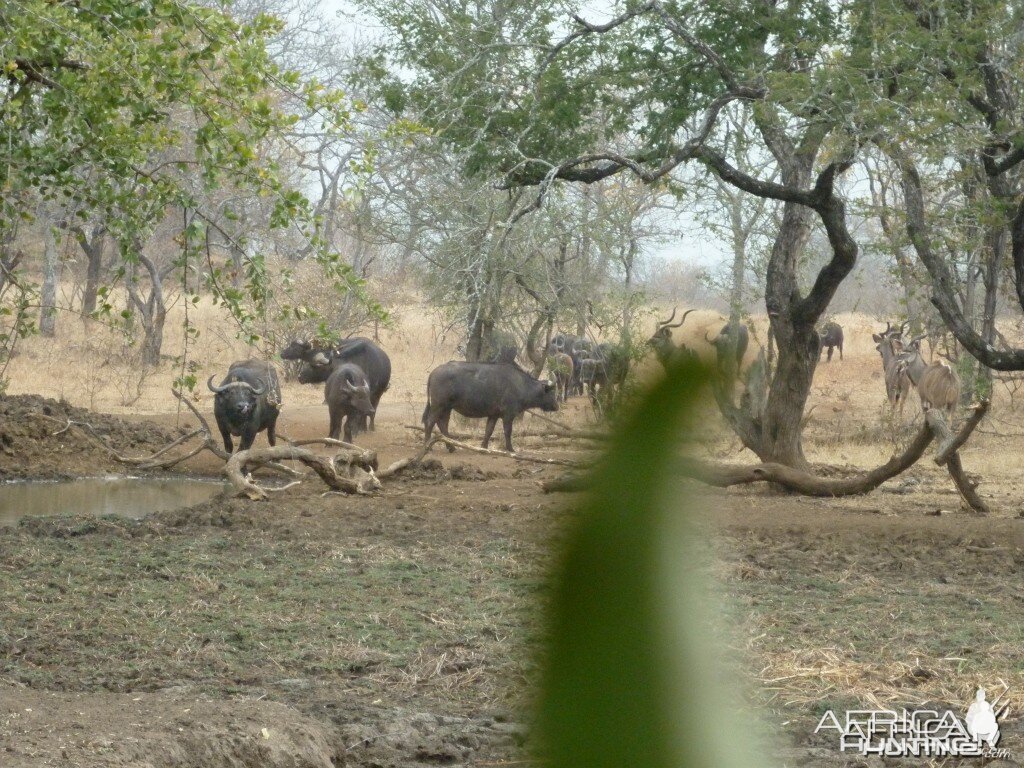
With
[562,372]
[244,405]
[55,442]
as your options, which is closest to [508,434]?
[244,405]

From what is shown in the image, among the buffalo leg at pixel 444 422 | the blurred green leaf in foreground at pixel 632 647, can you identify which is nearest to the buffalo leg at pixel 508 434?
the buffalo leg at pixel 444 422

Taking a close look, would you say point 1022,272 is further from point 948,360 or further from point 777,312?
point 948,360

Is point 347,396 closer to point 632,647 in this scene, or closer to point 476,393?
point 476,393

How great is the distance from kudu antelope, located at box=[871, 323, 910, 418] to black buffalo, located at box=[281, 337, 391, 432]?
8.33 metres

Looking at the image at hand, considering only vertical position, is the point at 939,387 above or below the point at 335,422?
above

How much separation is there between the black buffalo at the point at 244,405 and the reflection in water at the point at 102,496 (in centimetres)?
109

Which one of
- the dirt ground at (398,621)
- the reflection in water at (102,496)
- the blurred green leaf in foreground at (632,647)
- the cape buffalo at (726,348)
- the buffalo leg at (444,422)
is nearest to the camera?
the blurred green leaf in foreground at (632,647)

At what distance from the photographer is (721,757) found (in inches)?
20.9

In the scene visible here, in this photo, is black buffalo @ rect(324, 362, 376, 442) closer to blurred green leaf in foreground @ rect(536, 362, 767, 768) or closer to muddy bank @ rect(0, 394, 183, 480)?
muddy bank @ rect(0, 394, 183, 480)

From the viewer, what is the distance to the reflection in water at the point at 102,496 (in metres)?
12.3

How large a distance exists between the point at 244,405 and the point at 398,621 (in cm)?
913

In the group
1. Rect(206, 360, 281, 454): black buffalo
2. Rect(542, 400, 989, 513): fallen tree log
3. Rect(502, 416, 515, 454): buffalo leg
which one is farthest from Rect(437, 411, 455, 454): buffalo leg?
Rect(542, 400, 989, 513): fallen tree log

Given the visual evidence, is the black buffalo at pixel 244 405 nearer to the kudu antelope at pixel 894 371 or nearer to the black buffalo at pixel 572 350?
the black buffalo at pixel 572 350

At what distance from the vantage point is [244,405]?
15.6 meters
